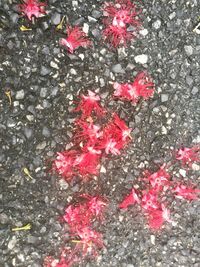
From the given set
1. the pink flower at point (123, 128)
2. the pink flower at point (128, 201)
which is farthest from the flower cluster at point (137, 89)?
the pink flower at point (128, 201)

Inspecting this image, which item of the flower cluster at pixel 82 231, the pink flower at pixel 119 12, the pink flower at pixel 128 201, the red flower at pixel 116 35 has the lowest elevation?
the flower cluster at pixel 82 231

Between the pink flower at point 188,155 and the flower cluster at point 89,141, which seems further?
the pink flower at point 188,155

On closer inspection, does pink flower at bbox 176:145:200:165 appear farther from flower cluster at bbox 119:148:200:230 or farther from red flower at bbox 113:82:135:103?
red flower at bbox 113:82:135:103

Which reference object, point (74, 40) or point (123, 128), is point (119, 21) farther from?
→ point (123, 128)

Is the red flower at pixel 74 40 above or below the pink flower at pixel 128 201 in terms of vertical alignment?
above

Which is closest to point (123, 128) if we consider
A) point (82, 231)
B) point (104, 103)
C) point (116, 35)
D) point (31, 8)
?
point (104, 103)

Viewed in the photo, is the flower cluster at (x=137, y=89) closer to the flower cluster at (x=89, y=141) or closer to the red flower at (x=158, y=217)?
the flower cluster at (x=89, y=141)
